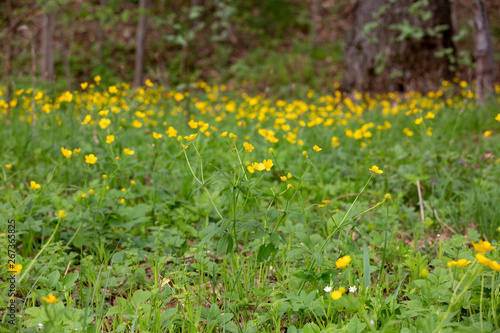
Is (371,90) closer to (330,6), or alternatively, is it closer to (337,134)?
(337,134)

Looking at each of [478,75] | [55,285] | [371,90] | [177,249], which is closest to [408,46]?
[371,90]

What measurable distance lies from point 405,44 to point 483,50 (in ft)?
4.88

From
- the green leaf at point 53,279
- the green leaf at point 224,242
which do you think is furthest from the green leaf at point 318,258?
the green leaf at point 53,279

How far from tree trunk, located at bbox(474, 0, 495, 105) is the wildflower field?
1.79m

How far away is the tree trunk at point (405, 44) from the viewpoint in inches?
225

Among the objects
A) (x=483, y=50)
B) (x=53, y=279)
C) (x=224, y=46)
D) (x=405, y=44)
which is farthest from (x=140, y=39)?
(x=53, y=279)

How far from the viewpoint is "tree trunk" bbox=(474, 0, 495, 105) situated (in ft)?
14.4

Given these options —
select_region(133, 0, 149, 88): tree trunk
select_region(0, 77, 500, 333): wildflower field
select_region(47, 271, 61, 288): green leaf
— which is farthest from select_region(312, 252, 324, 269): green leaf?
select_region(133, 0, 149, 88): tree trunk

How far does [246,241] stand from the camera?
205 cm

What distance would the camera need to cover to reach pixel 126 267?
1.67 m

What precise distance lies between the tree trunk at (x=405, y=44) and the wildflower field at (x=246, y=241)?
295cm

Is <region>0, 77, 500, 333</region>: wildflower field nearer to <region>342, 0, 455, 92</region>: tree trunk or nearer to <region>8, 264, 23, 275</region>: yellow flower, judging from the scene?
<region>8, 264, 23, 275</region>: yellow flower

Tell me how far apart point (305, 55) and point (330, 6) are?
382 cm

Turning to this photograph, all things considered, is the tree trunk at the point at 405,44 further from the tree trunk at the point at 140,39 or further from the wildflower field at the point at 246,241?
the tree trunk at the point at 140,39
